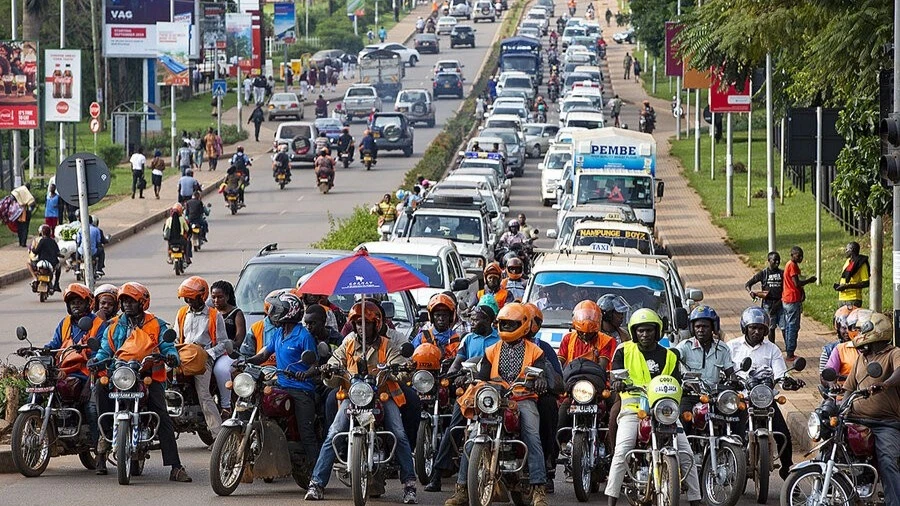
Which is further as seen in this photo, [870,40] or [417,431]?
[870,40]

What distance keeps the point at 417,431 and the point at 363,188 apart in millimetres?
37221

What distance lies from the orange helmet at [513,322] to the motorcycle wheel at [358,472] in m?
1.24

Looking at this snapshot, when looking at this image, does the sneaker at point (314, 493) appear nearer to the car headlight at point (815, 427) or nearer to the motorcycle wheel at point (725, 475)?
the motorcycle wheel at point (725, 475)

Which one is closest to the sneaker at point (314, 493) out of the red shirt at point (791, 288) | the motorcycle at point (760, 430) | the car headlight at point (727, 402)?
the car headlight at point (727, 402)

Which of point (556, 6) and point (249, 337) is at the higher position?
point (556, 6)

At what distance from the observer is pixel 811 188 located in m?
47.2

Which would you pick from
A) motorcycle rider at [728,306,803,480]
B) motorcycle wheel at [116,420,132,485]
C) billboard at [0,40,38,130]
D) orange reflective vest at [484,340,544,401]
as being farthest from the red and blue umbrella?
billboard at [0,40,38,130]

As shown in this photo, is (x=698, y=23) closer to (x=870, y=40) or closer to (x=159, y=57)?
(x=870, y=40)

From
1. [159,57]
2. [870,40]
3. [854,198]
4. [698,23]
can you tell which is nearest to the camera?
[870,40]

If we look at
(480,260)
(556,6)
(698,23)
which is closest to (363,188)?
(480,260)

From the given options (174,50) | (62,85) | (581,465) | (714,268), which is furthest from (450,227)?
(174,50)

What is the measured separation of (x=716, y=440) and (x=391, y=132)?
48.1 m

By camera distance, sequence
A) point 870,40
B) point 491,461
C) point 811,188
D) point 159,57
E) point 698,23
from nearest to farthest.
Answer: point 491,461 → point 870,40 → point 698,23 → point 811,188 → point 159,57

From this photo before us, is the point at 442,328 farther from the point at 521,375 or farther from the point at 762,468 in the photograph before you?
the point at 762,468
